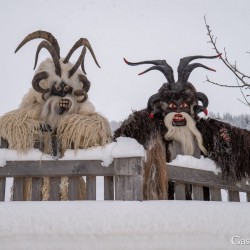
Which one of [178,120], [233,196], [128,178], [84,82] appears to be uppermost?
[84,82]

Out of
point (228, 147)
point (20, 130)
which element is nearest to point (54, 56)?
point (20, 130)

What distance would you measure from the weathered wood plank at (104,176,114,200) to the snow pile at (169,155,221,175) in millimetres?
567

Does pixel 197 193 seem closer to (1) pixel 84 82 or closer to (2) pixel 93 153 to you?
(2) pixel 93 153

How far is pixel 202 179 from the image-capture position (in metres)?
3.33

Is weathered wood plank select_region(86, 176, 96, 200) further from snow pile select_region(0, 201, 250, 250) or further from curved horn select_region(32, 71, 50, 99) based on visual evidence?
curved horn select_region(32, 71, 50, 99)

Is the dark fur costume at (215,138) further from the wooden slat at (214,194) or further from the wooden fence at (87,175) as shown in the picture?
the wooden fence at (87,175)

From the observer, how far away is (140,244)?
2389mm

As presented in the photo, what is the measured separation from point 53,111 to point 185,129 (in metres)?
1.24

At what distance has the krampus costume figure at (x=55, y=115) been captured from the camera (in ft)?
10.3

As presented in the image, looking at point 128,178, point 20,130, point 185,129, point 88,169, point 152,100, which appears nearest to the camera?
point 128,178

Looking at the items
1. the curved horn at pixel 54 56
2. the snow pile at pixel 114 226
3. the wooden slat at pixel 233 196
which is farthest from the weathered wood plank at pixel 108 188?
the wooden slat at pixel 233 196

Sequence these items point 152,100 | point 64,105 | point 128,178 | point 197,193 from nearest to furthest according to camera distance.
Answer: point 128,178
point 197,193
point 64,105
point 152,100

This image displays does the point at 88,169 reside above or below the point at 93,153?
below

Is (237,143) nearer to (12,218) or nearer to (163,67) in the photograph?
(163,67)
